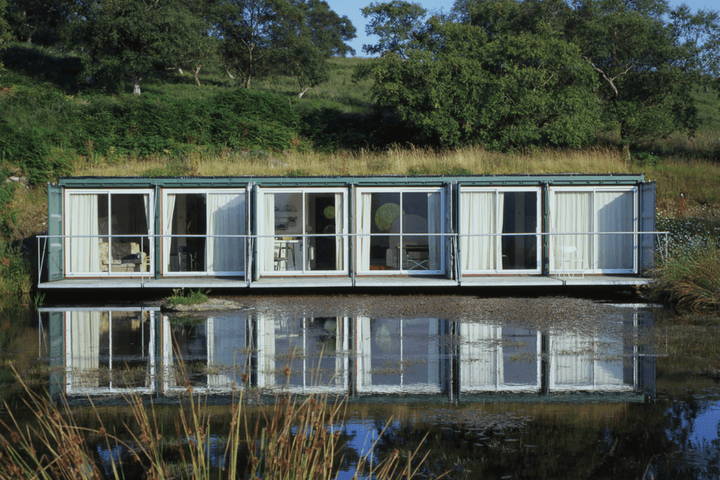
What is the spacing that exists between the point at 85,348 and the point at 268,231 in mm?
9043

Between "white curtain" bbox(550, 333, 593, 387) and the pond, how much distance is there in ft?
0.09

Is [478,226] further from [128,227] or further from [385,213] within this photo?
[128,227]

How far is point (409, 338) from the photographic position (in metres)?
12.5

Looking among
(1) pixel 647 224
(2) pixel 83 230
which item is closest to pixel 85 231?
(2) pixel 83 230

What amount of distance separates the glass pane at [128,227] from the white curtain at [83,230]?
1.29 ft

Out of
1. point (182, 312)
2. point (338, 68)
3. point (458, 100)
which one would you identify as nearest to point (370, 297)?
point (182, 312)

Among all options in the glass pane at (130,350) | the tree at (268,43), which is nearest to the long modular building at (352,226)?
the glass pane at (130,350)

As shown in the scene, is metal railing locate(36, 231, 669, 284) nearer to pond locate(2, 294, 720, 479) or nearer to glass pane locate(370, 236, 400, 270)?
glass pane locate(370, 236, 400, 270)

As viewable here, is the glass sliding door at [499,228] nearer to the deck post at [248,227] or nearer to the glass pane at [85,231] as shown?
the deck post at [248,227]

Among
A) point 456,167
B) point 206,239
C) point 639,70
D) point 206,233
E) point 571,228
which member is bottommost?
point 206,239

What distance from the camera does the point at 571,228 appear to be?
818 inches

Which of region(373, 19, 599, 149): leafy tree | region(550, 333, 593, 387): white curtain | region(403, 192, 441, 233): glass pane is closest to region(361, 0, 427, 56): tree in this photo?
region(373, 19, 599, 149): leafy tree

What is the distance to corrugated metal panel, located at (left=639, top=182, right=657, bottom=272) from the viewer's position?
19750 mm

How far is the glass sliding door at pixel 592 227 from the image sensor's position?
20.6 meters
